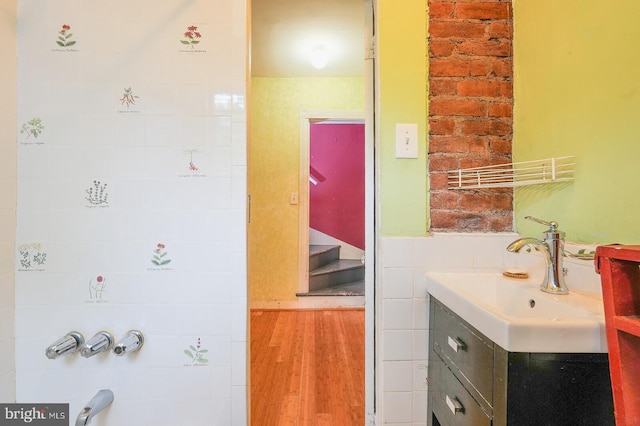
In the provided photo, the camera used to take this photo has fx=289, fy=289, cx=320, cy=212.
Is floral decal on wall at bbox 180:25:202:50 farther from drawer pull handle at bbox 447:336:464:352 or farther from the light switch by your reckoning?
drawer pull handle at bbox 447:336:464:352

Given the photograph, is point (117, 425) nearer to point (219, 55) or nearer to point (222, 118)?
point (222, 118)

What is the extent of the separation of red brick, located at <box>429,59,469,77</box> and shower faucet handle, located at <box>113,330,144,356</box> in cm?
157

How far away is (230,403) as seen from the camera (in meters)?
1.12

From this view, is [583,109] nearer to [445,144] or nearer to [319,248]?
[445,144]

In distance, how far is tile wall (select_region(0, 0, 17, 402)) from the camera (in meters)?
1.05

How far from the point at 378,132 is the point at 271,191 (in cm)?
189

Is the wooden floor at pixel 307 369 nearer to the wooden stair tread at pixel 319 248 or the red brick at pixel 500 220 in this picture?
the wooden stair tread at pixel 319 248

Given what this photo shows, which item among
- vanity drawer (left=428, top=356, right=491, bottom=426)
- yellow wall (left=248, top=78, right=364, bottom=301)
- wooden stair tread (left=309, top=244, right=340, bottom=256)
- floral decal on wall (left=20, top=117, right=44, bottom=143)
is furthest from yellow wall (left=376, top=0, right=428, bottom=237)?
wooden stair tread (left=309, top=244, right=340, bottom=256)

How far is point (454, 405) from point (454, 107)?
1.10 metres

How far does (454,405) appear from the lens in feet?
2.96

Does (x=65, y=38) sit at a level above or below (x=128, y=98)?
above

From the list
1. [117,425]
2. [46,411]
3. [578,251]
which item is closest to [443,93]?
[578,251]

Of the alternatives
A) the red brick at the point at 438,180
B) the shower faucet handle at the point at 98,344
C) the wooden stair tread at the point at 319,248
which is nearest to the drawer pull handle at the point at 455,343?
the red brick at the point at 438,180

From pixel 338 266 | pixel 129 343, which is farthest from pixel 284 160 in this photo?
pixel 129 343
